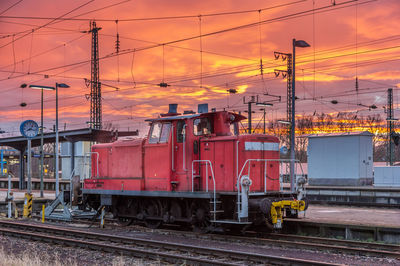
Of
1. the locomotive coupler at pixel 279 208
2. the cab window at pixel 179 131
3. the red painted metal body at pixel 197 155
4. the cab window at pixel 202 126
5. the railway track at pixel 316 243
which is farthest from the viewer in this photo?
the cab window at pixel 179 131

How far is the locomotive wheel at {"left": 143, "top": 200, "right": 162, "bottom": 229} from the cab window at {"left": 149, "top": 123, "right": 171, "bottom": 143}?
2.15 m

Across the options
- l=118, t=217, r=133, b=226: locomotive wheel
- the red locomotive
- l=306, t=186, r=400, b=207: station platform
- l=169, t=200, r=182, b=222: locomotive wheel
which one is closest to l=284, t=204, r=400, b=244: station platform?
the red locomotive

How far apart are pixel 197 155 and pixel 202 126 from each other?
0.96 meters

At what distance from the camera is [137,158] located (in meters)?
16.0

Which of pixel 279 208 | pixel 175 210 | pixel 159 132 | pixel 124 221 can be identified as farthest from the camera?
pixel 124 221

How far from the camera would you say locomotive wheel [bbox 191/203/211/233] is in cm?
1412

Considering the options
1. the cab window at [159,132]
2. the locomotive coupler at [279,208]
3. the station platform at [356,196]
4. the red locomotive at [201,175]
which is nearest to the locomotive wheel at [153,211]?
the red locomotive at [201,175]

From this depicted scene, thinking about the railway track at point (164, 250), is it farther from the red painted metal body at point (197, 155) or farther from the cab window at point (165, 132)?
the cab window at point (165, 132)

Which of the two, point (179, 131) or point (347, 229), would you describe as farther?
point (179, 131)

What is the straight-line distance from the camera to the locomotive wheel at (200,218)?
14.1 metres

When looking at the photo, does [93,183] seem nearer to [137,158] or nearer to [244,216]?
[137,158]

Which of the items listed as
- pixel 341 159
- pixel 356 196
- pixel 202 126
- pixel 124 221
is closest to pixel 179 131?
pixel 202 126

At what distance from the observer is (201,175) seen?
47.8ft

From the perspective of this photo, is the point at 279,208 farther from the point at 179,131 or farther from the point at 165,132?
the point at 165,132
